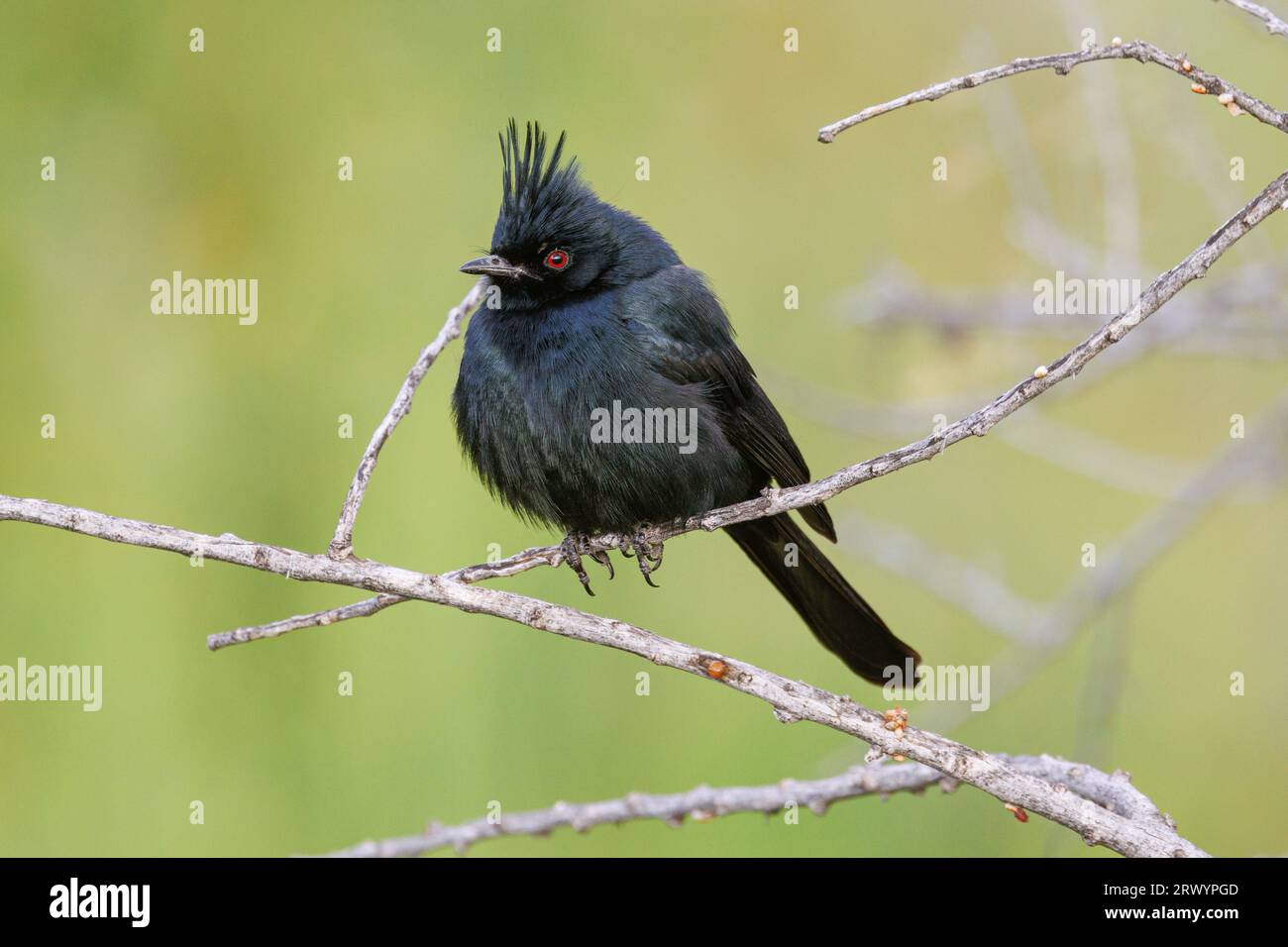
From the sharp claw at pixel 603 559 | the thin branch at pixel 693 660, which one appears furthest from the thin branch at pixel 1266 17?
the sharp claw at pixel 603 559

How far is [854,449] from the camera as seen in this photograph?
6094 mm

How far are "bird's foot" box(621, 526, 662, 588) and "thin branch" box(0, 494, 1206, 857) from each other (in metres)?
1.26

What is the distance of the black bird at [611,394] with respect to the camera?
3.88 meters

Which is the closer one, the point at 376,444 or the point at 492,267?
the point at 376,444

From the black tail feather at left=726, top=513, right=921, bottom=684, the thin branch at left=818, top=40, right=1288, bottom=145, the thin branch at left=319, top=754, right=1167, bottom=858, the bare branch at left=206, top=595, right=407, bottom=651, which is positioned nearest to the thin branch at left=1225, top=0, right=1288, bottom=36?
the thin branch at left=818, top=40, right=1288, bottom=145

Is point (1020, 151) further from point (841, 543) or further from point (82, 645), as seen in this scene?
point (82, 645)

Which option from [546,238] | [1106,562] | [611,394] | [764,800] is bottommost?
[764,800]

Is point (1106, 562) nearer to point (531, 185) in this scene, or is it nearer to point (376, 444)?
point (531, 185)

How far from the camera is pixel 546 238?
417 centimetres

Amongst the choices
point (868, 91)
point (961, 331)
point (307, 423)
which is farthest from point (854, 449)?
point (307, 423)

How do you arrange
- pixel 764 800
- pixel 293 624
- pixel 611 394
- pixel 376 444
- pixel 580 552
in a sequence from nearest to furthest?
pixel 293 624
pixel 376 444
pixel 764 800
pixel 611 394
pixel 580 552

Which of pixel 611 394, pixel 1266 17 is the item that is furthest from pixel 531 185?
pixel 1266 17

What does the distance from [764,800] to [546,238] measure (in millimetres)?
1926

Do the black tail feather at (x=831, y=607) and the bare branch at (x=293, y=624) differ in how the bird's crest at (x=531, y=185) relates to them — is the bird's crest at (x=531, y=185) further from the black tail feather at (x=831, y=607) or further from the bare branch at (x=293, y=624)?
the bare branch at (x=293, y=624)
